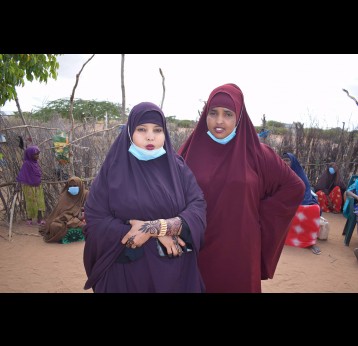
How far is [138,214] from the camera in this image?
141 centimetres

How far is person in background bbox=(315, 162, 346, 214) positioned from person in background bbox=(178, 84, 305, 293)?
586 centimetres

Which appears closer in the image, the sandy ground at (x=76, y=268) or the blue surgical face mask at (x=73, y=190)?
the sandy ground at (x=76, y=268)

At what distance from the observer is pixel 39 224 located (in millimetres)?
5855

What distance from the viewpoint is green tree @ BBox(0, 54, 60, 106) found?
292 cm

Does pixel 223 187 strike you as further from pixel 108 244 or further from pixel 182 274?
pixel 108 244

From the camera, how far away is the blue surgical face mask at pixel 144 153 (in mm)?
1487

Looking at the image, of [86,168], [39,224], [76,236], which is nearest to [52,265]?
[76,236]

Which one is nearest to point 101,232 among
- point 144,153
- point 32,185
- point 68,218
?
point 144,153

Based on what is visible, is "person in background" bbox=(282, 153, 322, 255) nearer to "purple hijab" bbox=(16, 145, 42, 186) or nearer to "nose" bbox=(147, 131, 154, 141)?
"nose" bbox=(147, 131, 154, 141)

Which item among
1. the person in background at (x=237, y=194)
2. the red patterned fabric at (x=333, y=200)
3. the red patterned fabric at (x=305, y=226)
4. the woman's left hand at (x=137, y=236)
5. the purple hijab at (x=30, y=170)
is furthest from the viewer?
the red patterned fabric at (x=333, y=200)

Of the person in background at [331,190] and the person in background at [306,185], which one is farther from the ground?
the person in background at [306,185]

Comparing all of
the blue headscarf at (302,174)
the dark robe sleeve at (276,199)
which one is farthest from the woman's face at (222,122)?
the blue headscarf at (302,174)

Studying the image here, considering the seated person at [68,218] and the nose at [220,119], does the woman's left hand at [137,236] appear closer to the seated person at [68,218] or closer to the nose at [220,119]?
the nose at [220,119]

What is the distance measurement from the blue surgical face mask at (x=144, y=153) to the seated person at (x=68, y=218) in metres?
3.78
